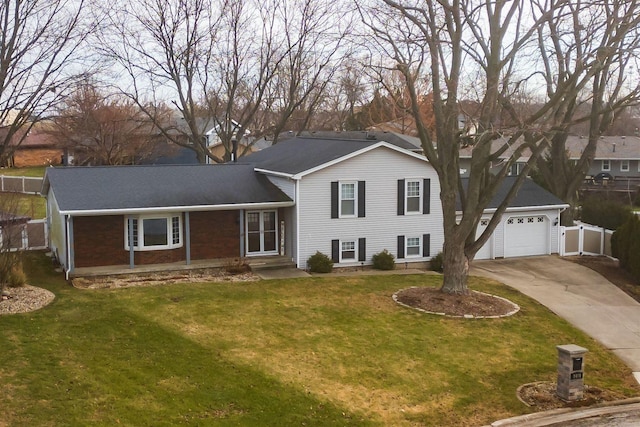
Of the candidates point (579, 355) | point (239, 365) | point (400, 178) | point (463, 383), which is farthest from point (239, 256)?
point (579, 355)

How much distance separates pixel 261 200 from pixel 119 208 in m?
4.86

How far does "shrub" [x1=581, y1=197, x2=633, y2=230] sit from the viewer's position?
30062 mm

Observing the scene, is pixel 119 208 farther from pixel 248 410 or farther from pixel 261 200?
pixel 248 410

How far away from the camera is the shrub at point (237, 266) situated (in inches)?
902

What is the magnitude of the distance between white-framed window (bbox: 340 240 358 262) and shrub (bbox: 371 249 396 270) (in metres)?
0.74

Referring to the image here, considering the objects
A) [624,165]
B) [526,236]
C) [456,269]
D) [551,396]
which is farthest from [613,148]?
[551,396]

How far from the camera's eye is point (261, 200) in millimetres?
23766

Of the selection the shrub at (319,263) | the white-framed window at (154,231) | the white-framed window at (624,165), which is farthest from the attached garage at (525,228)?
the white-framed window at (624,165)

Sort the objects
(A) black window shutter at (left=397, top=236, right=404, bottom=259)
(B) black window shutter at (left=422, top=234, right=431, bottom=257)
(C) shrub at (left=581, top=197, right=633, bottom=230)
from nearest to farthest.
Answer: (A) black window shutter at (left=397, top=236, right=404, bottom=259)
(B) black window shutter at (left=422, top=234, right=431, bottom=257)
(C) shrub at (left=581, top=197, right=633, bottom=230)

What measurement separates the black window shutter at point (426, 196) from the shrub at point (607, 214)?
33.7ft

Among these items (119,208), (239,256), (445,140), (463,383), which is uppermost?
(445,140)

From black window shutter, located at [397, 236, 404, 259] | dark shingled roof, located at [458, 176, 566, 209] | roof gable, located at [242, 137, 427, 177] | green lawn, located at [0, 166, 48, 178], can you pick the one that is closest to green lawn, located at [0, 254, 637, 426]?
black window shutter, located at [397, 236, 404, 259]

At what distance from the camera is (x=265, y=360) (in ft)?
47.8

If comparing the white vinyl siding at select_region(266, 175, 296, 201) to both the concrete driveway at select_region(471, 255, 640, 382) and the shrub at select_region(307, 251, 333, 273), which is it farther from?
the concrete driveway at select_region(471, 255, 640, 382)
